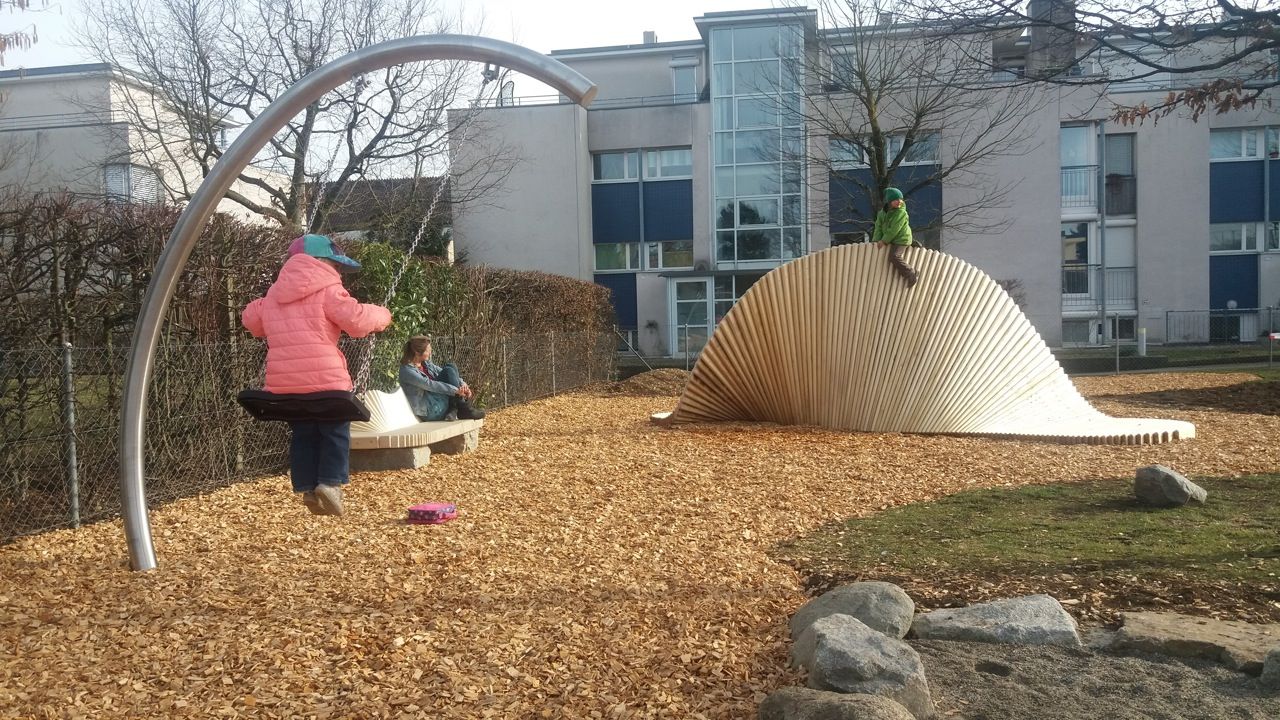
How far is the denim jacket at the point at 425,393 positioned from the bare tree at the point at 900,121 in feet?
34.6

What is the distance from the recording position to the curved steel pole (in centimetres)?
489

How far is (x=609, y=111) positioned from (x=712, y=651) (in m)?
29.0

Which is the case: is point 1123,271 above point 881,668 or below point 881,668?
above

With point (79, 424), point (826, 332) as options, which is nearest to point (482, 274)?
point (826, 332)

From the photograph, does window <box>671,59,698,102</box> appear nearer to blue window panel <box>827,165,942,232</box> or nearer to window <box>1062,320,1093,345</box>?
blue window panel <box>827,165,942,232</box>

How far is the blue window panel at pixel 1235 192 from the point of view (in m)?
30.5

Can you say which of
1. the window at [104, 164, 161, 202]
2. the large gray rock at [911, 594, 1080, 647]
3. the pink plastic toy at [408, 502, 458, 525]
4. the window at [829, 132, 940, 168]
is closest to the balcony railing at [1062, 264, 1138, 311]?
the window at [829, 132, 940, 168]

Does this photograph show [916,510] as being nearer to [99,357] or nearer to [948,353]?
[948,353]

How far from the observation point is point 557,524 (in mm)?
6992

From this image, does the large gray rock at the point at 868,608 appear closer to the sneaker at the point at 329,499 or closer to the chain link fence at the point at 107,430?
the sneaker at the point at 329,499

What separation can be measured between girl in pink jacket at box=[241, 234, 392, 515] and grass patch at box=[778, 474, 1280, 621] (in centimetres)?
257

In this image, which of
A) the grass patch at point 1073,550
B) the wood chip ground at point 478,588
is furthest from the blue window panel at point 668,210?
the grass patch at point 1073,550

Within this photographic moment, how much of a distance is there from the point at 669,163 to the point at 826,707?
29484 mm

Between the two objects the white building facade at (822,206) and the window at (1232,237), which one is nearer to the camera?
the white building facade at (822,206)
